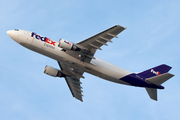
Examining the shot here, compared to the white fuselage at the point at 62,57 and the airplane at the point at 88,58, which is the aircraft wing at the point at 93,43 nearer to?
the airplane at the point at 88,58

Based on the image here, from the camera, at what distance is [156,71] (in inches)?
1751

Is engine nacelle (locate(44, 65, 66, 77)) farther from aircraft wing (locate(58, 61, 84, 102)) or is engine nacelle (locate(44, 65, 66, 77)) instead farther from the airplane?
the airplane

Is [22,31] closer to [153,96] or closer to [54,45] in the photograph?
[54,45]

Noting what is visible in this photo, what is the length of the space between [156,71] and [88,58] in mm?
13483

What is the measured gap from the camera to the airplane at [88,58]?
128 feet

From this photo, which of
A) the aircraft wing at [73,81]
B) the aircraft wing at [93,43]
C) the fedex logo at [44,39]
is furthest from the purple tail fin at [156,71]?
the fedex logo at [44,39]

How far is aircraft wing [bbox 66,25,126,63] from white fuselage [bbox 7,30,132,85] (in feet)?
3.43

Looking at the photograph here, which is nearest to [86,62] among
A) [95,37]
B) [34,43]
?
[95,37]

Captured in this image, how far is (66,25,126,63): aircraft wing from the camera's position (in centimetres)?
3627

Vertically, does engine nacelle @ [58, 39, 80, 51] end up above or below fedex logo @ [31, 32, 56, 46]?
below

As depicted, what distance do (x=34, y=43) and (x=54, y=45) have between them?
3.39 metres

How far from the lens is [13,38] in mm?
41094

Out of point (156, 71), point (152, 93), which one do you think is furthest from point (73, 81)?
point (156, 71)

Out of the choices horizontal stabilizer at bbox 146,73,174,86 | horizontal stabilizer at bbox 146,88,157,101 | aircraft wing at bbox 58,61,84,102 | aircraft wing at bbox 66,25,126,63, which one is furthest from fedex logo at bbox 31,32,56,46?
horizontal stabilizer at bbox 146,88,157,101
